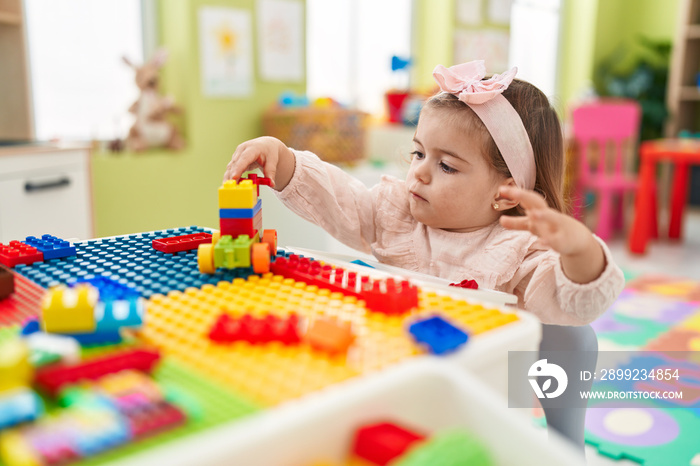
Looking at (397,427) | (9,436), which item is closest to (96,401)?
(9,436)

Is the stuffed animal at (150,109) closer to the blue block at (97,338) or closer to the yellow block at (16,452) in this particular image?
the blue block at (97,338)

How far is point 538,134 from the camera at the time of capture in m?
0.95

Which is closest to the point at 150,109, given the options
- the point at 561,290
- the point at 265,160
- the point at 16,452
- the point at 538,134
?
the point at 265,160

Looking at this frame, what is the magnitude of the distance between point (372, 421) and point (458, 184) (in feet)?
1.99

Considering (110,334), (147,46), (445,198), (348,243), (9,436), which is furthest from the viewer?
(147,46)

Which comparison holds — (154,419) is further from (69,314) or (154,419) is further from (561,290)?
(561,290)

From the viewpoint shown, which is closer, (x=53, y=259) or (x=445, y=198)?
(x=53, y=259)

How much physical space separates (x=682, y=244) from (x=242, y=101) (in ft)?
8.51

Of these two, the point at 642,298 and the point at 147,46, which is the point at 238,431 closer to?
the point at 147,46

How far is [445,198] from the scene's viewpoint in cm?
90

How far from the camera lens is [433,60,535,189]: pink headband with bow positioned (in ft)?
2.92

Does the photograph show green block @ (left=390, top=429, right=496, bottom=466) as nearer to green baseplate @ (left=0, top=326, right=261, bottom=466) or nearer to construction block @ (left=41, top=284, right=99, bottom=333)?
green baseplate @ (left=0, top=326, right=261, bottom=466)

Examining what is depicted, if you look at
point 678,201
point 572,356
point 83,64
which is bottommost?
point 678,201

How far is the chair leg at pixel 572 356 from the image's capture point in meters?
0.85
